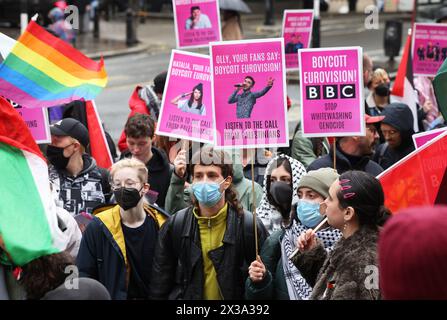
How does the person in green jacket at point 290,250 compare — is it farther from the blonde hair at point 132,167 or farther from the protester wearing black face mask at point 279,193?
the blonde hair at point 132,167

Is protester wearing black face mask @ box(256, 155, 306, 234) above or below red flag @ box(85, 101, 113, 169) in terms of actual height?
above

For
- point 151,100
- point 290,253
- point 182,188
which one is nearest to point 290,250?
point 290,253

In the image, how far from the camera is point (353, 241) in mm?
4398

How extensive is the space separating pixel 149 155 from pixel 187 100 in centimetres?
50

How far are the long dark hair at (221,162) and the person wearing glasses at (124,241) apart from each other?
351 millimetres

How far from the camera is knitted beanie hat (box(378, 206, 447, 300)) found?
2557 mm

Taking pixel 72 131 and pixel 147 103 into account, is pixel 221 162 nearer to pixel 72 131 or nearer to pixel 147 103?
pixel 72 131

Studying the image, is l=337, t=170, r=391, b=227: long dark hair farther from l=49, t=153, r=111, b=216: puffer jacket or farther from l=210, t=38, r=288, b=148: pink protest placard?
l=49, t=153, r=111, b=216: puffer jacket

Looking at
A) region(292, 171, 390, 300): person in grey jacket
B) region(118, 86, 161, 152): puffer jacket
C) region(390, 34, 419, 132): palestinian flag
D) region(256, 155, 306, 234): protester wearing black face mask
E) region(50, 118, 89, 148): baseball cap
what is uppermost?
region(292, 171, 390, 300): person in grey jacket

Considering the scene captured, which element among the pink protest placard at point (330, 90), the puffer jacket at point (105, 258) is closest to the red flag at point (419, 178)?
the pink protest placard at point (330, 90)

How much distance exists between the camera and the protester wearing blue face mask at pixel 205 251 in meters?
5.38

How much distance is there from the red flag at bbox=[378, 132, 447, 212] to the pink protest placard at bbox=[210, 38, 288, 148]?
851 mm

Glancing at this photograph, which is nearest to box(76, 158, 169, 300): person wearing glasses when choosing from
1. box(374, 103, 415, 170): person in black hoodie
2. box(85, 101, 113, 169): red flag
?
box(85, 101, 113, 169): red flag
